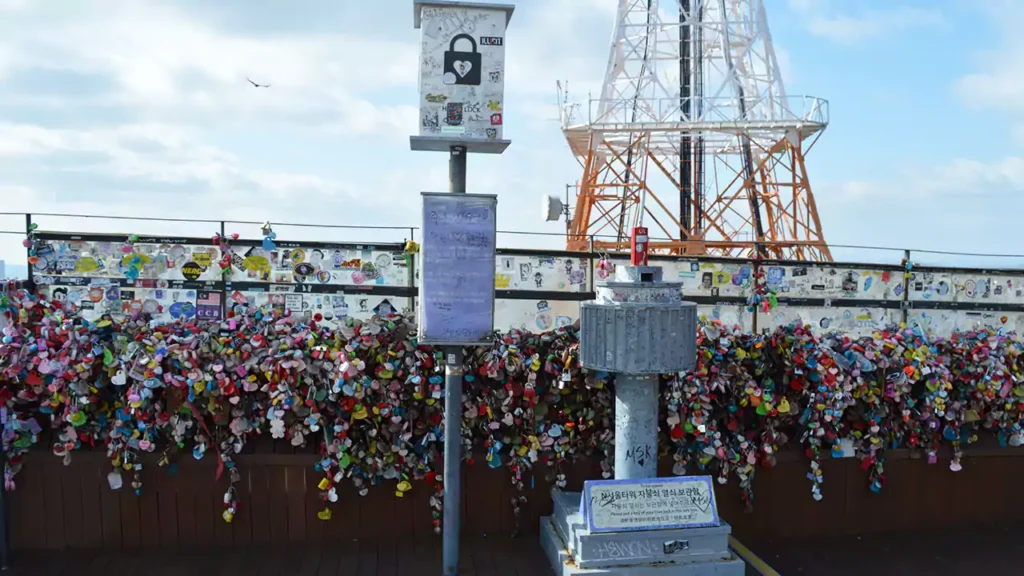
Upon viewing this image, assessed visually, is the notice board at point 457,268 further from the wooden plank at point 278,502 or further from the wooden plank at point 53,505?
the wooden plank at point 53,505

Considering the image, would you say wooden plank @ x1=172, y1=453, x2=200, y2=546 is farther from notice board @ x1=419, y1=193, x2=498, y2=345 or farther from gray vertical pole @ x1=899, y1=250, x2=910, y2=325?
gray vertical pole @ x1=899, y1=250, x2=910, y2=325

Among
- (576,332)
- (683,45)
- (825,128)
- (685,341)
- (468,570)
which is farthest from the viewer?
(683,45)

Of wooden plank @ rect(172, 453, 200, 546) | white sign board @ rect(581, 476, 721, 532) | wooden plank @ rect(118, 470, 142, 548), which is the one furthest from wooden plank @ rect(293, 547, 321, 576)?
white sign board @ rect(581, 476, 721, 532)

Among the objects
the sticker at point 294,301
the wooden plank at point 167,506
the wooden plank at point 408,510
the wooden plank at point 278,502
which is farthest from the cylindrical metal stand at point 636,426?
the sticker at point 294,301

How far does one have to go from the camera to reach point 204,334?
15.0 feet

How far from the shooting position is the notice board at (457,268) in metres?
3.94

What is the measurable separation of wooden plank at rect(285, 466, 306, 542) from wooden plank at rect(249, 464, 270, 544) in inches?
5.8

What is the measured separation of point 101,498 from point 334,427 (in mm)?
1766

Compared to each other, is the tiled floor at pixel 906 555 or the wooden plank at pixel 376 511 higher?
the wooden plank at pixel 376 511

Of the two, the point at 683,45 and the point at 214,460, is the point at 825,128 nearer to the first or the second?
the point at 683,45

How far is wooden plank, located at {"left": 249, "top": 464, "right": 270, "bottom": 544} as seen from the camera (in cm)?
463

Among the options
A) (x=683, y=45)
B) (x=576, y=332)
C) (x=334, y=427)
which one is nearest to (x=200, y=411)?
(x=334, y=427)

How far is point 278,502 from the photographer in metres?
4.66

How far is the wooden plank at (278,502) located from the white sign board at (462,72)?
260 cm
